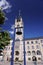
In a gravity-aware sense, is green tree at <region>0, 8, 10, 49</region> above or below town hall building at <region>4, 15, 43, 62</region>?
below

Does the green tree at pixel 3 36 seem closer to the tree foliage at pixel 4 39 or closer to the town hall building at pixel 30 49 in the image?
the tree foliage at pixel 4 39

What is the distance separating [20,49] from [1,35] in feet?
137

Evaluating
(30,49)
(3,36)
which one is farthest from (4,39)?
(30,49)

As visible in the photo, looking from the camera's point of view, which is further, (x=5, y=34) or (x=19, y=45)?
(x=19, y=45)

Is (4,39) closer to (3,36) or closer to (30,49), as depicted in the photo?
(3,36)

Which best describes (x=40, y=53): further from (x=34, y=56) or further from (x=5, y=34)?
(x=5, y=34)

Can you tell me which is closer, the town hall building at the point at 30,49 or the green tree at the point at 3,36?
the green tree at the point at 3,36

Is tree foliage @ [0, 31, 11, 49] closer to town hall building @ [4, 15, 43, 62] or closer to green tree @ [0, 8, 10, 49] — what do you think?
green tree @ [0, 8, 10, 49]

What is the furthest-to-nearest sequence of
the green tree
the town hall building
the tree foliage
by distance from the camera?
the town hall building
the green tree
the tree foliage

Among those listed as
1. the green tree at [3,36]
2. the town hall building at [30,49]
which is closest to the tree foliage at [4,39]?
the green tree at [3,36]

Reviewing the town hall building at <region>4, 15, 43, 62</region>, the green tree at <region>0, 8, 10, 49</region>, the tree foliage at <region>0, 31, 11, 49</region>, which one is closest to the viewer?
the tree foliage at <region>0, 31, 11, 49</region>

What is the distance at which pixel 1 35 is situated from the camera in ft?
47.5

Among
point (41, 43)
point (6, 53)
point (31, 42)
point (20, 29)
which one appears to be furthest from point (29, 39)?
point (20, 29)

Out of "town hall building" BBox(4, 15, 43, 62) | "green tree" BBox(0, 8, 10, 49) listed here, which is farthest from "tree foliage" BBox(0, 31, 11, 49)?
"town hall building" BBox(4, 15, 43, 62)
